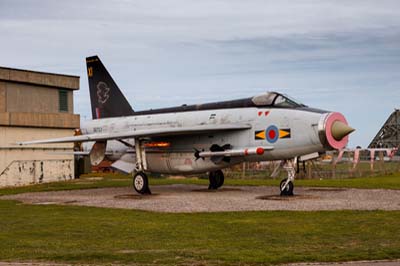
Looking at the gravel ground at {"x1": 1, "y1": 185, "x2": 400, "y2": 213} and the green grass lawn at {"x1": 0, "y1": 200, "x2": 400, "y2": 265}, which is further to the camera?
the gravel ground at {"x1": 1, "y1": 185, "x2": 400, "y2": 213}

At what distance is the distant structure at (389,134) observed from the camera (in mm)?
73688

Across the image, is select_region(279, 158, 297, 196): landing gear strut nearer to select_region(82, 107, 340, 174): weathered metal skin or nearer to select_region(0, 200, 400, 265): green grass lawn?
select_region(82, 107, 340, 174): weathered metal skin

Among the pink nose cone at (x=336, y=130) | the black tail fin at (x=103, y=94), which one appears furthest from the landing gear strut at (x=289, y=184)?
the black tail fin at (x=103, y=94)

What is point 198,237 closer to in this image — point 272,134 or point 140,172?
point 272,134

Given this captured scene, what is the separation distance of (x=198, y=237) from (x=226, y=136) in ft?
36.9

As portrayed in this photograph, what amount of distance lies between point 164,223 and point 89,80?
632 inches

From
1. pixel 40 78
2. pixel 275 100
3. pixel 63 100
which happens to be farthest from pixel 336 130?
pixel 63 100

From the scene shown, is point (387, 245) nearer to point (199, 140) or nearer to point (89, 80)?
point (199, 140)

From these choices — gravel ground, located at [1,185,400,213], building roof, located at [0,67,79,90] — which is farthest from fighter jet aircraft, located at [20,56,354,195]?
building roof, located at [0,67,79,90]

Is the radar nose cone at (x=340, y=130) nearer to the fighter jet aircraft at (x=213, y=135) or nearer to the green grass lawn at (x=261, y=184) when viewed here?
the fighter jet aircraft at (x=213, y=135)

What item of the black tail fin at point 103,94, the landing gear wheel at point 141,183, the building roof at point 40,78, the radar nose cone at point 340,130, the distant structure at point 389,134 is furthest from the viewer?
the distant structure at point 389,134

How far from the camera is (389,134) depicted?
7488 cm

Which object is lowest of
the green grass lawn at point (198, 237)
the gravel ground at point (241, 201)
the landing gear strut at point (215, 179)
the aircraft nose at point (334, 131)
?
the green grass lawn at point (198, 237)

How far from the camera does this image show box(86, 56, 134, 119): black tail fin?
28.9 m
